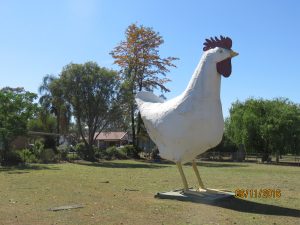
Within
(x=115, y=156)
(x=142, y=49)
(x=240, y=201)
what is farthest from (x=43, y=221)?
(x=142, y=49)

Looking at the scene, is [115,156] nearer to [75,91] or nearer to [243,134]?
[75,91]

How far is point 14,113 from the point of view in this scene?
87.3ft

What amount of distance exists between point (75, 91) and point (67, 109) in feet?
8.23

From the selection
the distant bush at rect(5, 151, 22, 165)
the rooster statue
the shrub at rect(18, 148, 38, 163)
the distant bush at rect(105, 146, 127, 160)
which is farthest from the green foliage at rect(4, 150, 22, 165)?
the rooster statue

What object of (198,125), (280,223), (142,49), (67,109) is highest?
(142,49)

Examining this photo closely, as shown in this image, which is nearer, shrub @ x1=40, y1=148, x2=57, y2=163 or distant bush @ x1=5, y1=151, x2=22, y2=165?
distant bush @ x1=5, y1=151, x2=22, y2=165

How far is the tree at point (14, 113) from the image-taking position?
1030 inches

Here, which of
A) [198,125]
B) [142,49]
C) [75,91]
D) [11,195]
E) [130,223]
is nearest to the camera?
[130,223]

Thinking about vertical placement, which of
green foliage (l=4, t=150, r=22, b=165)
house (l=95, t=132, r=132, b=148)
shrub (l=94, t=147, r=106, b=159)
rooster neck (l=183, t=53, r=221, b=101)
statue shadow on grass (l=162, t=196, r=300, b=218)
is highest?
house (l=95, t=132, r=132, b=148)

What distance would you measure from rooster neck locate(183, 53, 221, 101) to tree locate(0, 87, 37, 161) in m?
17.9

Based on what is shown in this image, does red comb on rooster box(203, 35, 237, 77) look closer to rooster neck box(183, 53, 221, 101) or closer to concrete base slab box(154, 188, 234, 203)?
rooster neck box(183, 53, 221, 101)

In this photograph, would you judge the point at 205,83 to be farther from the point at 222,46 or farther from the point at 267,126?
the point at 267,126

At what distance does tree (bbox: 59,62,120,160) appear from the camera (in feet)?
114

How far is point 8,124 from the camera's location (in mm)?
26078
